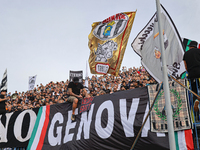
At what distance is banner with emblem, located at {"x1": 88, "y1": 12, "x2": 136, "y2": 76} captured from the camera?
27.1 ft

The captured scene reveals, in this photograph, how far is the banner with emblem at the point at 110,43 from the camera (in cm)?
827

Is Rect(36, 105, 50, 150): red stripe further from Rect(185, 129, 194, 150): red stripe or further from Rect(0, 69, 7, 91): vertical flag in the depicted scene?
Rect(185, 129, 194, 150): red stripe

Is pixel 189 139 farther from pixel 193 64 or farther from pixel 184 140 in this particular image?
pixel 193 64

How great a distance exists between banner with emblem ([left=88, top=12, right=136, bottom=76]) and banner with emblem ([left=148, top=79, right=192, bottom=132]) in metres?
2.92

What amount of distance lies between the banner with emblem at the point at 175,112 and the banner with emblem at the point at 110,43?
2.92m

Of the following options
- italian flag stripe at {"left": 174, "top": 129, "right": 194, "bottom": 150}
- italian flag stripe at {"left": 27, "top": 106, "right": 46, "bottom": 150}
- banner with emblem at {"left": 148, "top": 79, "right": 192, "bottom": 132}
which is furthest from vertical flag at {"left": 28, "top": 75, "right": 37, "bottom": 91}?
italian flag stripe at {"left": 174, "top": 129, "right": 194, "bottom": 150}

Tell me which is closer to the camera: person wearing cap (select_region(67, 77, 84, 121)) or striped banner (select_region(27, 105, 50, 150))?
person wearing cap (select_region(67, 77, 84, 121))

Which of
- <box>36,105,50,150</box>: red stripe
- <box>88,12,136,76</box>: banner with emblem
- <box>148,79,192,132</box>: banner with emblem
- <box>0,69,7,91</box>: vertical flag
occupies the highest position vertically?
<box>88,12,136,76</box>: banner with emblem

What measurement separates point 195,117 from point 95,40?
5353 mm

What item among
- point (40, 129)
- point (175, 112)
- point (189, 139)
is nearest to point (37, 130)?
point (40, 129)

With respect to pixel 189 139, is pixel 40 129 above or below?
below

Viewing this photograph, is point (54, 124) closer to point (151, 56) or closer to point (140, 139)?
point (140, 139)

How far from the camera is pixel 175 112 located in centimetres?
525

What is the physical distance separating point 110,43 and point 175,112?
4194 mm
